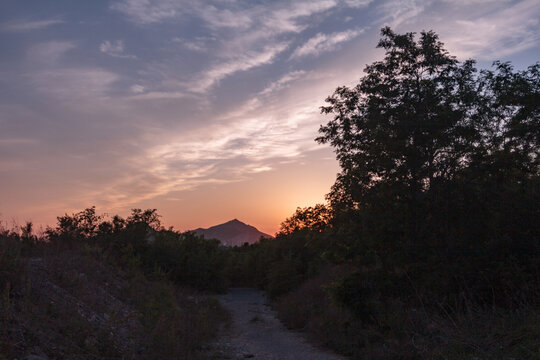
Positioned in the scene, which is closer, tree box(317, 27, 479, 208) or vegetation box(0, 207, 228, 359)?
vegetation box(0, 207, 228, 359)

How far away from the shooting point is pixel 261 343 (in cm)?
1641

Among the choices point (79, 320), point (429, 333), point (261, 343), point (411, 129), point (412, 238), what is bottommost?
point (261, 343)

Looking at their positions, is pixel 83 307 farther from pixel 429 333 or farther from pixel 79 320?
pixel 429 333

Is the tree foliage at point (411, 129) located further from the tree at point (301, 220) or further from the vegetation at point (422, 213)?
the tree at point (301, 220)

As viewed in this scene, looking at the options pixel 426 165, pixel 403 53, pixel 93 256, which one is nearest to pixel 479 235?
pixel 426 165

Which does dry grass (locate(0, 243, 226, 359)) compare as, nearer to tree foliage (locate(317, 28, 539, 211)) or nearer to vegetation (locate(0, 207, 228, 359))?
vegetation (locate(0, 207, 228, 359))

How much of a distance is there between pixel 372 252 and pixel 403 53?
884 cm

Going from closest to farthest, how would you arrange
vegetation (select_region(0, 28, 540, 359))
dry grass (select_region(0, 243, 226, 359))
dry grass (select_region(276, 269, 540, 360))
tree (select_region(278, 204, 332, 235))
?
dry grass (select_region(0, 243, 226, 359)), dry grass (select_region(276, 269, 540, 360)), vegetation (select_region(0, 28, 540, 359)), tree (select_region(278, 204, 332, 235))

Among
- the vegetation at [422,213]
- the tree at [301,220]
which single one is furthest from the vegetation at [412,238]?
the tree at [301,220]

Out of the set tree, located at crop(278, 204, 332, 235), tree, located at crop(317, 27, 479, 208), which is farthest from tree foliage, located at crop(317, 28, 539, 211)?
tree, located at crop(278, 204, 332, 235)

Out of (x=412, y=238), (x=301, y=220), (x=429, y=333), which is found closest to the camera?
(x=429, y=333)

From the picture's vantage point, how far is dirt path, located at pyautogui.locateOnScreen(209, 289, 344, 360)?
1360cm

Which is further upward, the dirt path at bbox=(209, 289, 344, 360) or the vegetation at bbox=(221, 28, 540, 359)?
the vegetation at bbox=(221, 28, 540, 359)

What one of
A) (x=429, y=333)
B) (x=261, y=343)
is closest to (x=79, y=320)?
(x=261, y=343)
